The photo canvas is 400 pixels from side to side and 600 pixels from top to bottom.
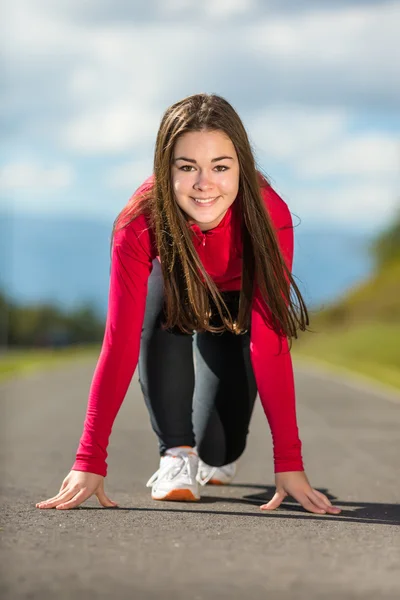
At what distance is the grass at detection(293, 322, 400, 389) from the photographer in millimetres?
18711

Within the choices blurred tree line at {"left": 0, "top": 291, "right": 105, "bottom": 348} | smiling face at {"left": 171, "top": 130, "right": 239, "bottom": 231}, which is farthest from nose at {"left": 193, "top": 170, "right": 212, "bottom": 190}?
blurred tree line at {"left": 0, "top": 291, "right": 105, "bottom": 348}

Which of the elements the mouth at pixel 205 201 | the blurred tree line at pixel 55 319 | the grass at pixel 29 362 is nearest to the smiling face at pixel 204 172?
the mouth at pixel 205 201

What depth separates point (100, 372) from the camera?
412cm

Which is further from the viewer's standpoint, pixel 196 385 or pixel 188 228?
pixel 196 385

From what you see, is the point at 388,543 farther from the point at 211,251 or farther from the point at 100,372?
the point at 211,251

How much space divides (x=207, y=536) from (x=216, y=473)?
5.85 ft

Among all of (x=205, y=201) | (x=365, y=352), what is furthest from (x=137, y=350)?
(x=365, y=352)

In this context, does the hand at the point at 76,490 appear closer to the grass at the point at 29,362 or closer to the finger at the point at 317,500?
the finger at the point at 317,500

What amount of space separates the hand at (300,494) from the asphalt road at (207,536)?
5cm

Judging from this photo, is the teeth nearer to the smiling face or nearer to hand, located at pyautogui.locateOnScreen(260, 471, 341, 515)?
the smiling face

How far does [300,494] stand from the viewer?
4012mm

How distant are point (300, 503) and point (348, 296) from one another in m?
50.8

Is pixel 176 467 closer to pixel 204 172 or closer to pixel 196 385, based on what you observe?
pixel 196 385

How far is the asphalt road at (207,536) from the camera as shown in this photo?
2604 millimetres
